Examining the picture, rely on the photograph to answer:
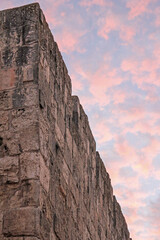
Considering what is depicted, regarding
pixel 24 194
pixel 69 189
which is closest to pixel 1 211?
pixel 24 194

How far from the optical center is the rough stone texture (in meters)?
5.25

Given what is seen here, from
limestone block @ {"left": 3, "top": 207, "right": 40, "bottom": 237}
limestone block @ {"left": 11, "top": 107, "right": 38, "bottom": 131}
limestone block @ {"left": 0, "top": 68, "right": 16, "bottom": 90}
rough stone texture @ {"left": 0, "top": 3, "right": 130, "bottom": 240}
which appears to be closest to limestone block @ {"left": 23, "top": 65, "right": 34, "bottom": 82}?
rough stone texture @ {"left": 0, "top": 3, "right": 130, "bottom": 240}

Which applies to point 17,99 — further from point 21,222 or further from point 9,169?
point 21,222

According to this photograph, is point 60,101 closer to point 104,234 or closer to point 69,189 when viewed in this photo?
point 69,189

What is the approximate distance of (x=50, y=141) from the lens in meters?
5.95

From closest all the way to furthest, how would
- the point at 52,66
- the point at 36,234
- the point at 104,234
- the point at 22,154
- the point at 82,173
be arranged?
1. the point at 36,234
2. the point at 22,154
3. the point at 52,66
4. the point at 82,173
5. the point at 104,234

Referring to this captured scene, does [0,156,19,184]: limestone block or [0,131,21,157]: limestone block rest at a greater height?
[0,131,21,157]: limestone block

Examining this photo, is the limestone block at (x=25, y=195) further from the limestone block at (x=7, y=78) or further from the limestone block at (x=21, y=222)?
the limestone block at (x=7, y=78)

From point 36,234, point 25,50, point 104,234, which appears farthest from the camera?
point 104,234

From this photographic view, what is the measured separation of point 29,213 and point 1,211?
300mm

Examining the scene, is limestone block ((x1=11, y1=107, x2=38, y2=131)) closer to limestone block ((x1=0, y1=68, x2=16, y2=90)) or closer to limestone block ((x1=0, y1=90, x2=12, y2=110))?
limestone block ((x1=0, y1=90, x2=12, y2=110))

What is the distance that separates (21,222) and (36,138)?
2.70 ft

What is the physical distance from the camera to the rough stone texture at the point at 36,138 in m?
5.25

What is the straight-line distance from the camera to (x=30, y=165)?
537cm
